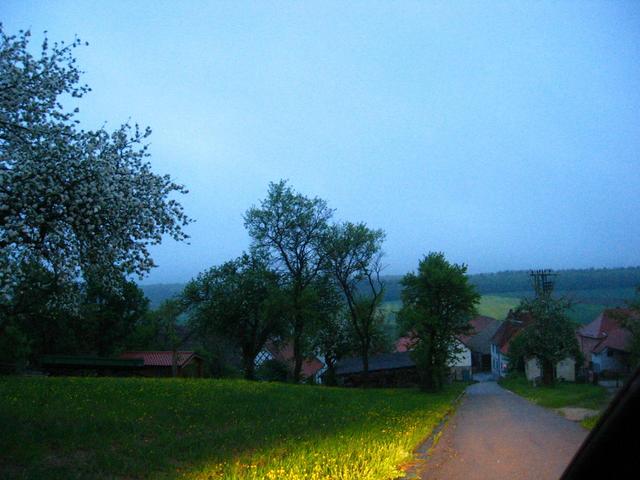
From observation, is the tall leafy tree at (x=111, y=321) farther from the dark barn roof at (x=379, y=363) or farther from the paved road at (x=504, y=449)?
the paved road at (x=504, y=449)

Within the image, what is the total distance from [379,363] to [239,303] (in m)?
31.0

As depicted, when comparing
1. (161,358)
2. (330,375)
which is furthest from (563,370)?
(161,358)

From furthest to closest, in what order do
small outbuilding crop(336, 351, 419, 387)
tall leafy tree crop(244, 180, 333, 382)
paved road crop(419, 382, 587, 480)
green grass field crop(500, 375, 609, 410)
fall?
small outbuilding crop(336, 351, 419, 387), tall leafy tree crop(244, 180, 333, 382), green grass field crop(500, 375, 609, 410), paved road crop(419, 382, 587, 480)

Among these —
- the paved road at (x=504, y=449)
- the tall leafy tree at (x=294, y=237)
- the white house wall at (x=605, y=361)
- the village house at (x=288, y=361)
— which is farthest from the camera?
the white house wall at (x=605, y=361)

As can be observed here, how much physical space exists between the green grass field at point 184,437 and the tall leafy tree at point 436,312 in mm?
28903

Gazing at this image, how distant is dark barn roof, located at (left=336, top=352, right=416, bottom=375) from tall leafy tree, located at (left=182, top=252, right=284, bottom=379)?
2289 cm

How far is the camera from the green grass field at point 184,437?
366 inches

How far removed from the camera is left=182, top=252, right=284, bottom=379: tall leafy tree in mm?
52625

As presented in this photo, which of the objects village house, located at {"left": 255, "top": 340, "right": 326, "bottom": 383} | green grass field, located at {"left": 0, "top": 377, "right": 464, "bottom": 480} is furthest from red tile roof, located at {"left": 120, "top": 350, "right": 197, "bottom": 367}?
green grass field, located at {"left": 0, "top": 377, "right": 464, "bottom": 480}

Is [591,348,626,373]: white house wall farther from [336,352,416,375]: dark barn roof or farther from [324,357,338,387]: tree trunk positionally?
[324,357,338,387]: tree trunk

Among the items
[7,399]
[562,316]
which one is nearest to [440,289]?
[562,316]

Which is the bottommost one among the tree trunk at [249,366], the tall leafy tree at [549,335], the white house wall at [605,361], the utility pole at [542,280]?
the white house wall at [605,361]

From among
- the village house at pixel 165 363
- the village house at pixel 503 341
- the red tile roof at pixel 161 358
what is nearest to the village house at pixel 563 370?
the village house at pixel 503 341

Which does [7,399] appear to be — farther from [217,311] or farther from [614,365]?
[614,365]
